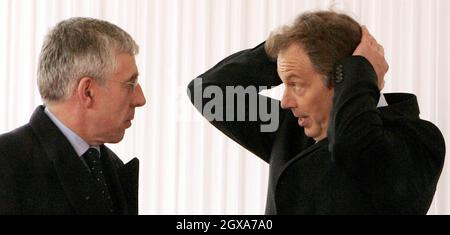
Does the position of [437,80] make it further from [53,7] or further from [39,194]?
[39,194]

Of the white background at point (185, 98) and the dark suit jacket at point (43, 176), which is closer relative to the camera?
the dark suit jacket at point (43, 176)

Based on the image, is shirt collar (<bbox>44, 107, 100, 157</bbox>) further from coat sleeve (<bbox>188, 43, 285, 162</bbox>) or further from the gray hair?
coat sleeve (<bbox>188, 43, 285, 162</bbox>)

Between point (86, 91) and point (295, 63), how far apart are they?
1.79ft

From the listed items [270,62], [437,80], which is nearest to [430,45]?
[437,80]

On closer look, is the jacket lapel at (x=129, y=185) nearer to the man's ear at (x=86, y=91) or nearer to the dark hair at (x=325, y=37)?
the man's ear at (x=86, y=91)

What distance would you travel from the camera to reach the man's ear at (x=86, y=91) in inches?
81.4

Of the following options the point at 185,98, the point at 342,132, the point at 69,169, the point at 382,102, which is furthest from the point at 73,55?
the point at 185,98

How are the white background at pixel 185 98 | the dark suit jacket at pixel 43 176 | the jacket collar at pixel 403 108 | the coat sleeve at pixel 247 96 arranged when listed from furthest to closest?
the white background at pixel 185 98
the coat sleeve at pixel 247 96
the jacket collar at pixel 403 108
the dark suit jacket at pixel 43 176

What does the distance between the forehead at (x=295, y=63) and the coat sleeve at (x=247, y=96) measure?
0.20 m

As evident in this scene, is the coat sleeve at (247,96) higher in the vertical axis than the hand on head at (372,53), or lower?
lower

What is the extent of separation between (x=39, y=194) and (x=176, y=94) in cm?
218

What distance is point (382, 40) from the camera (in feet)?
12.7

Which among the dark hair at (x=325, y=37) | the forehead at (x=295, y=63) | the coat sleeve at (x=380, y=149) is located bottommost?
the coat sleeve at (x=380, y=149)

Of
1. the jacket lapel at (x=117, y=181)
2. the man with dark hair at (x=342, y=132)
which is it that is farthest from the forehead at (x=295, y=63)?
the jacket lapel at (x=117, y=181)
